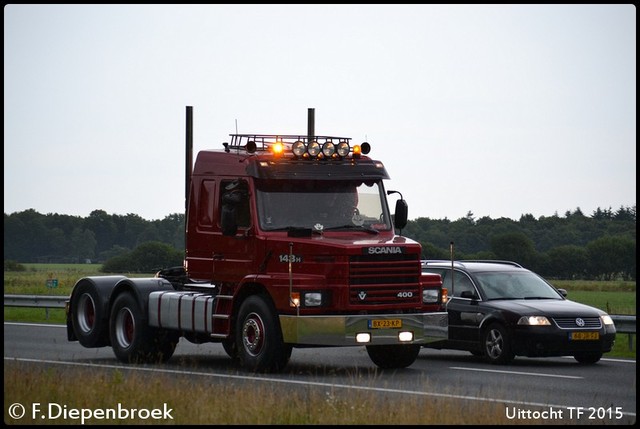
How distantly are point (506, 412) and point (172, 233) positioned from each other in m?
104

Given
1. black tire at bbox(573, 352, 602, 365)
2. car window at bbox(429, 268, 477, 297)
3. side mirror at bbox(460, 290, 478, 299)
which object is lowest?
black tire at bbox(573, 352, 602, 365)

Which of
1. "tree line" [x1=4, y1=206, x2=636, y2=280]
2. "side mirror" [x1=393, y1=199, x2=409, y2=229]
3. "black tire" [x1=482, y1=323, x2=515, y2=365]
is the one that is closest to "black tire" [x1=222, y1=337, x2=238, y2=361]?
"side mirror" [x1=393, y1=199, x2=409, y2=229]

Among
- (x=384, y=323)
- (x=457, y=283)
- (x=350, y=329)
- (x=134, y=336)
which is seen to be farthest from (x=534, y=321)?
(x=134, y=336)

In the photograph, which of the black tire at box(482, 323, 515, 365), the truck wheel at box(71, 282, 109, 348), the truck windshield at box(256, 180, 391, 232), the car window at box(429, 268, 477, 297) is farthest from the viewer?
the car window at box(429, 268, 477, 297)

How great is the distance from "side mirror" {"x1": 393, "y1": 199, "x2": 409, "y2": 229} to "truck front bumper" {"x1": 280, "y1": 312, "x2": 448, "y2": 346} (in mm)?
1732

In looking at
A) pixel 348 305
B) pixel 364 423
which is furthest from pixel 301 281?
pixel 364 423

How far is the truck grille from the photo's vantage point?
18.9 meters

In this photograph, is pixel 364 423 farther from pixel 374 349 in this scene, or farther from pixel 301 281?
pixel 374 349

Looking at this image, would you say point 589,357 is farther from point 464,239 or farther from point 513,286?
point 464,239

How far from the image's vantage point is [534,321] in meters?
20.9

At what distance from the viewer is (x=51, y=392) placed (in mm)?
Answer: 14992

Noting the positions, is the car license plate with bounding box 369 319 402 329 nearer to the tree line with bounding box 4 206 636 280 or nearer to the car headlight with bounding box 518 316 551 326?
the car headlight with bounding box 518 316 551 326

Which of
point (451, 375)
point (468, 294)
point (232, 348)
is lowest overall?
point (451, 375)

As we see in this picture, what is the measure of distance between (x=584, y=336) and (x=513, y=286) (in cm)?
205
